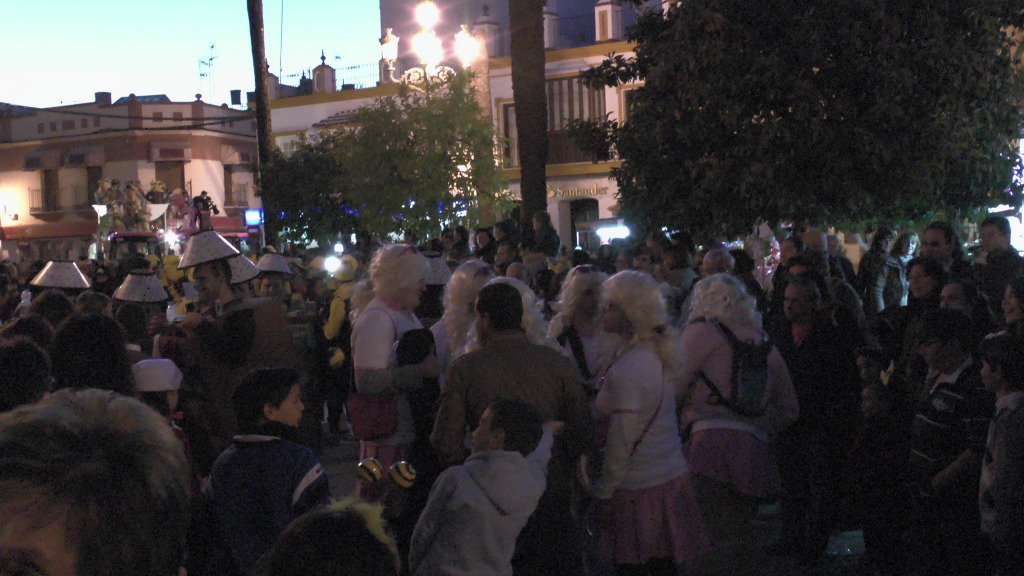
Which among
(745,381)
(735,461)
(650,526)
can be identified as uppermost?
(745,381)

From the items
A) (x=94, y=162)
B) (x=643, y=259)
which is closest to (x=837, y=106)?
(x=643, y=259)

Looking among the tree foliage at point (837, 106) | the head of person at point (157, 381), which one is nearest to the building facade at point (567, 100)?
the tree foliage at point (837, 106)

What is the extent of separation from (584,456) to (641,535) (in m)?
0.43

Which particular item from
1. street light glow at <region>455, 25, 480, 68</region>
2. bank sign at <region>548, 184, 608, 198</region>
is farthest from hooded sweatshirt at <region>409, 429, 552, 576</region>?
bank sign at <region>548, 184, 608, 198</region>

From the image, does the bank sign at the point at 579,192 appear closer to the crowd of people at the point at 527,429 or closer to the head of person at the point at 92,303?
the crowd of people at the point at 527,429

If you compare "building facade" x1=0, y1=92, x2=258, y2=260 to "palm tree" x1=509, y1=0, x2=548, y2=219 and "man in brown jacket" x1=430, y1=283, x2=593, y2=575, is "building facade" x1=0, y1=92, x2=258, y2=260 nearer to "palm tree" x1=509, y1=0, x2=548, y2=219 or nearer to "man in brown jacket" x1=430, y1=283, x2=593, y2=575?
"palm tree" x1=509, y1=0, x2=548, y2=219

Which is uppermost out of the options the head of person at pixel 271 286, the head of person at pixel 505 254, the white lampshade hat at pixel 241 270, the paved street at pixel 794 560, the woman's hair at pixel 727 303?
the white lampshade hat at pixel 241 270

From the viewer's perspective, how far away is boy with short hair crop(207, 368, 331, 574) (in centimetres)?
348

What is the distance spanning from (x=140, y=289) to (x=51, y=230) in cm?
5063

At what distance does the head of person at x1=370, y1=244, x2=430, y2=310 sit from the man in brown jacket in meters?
1.02

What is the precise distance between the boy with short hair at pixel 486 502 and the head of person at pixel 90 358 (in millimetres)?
1332

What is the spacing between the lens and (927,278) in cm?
687

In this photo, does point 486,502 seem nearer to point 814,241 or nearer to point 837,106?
point 814,241

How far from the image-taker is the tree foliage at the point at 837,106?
9.75 m
